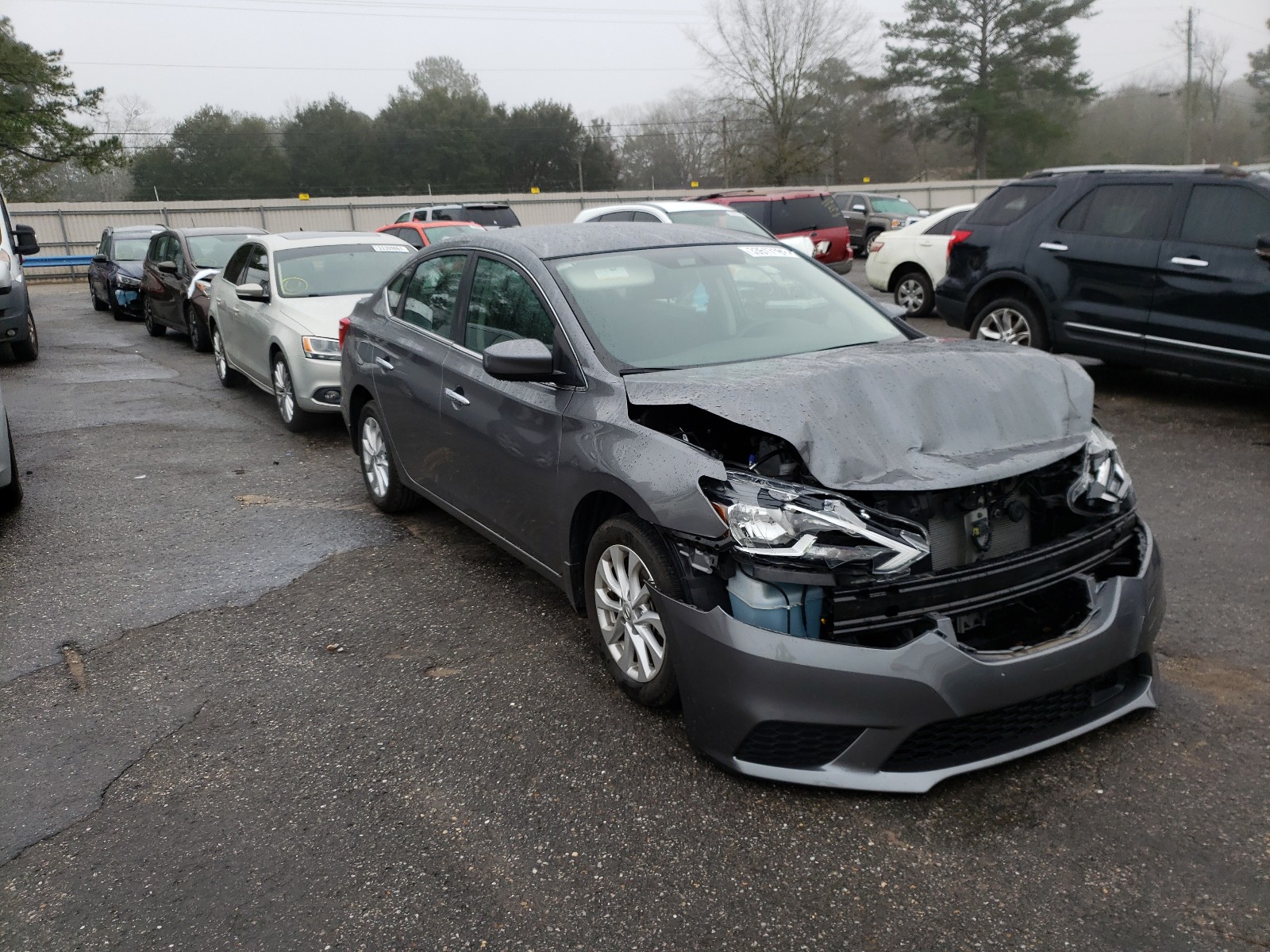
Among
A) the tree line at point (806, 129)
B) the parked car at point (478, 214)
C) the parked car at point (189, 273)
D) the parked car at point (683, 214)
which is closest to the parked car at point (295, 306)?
the parked car at point (189, 273)

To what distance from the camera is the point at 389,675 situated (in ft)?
13.3

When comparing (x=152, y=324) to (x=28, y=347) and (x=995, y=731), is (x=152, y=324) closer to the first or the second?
(x=28, y=347)

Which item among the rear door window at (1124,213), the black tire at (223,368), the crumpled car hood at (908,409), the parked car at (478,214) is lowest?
the black tire at (223,368)

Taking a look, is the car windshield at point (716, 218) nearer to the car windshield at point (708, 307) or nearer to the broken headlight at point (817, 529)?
the car windshield at point (708, 307)

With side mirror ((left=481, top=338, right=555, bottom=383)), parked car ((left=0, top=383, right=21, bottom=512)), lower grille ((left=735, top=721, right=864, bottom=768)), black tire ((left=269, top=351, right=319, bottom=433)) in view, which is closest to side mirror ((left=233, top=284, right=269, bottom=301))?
black tire ((left=269, top=351, right=319, bottom=433))

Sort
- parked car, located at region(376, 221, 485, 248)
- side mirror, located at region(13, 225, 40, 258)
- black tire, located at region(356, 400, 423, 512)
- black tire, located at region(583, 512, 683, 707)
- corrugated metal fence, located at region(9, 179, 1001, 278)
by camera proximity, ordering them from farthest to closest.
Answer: corrugated metal fence, located at region(9, 179, 1001, 278) → parked car, located at region(376, 221, 485, 248) → side mirror, located at region(13, 225, 40, 258) → black tire, located at region(356, 400, 423, 512) → black tire, located at region(583, 512, 683, 707)

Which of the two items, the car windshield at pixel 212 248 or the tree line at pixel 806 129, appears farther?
the tree line at pixel 806 129

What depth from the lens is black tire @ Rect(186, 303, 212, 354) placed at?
13305 mm

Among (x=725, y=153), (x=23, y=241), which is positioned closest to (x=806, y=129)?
(x=725, y=153)

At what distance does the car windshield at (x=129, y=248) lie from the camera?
1823 centimetres

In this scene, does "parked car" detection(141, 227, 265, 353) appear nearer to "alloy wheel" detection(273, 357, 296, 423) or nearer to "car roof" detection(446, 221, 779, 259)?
"alloy wheel" detection(273, 357, 296, 423)

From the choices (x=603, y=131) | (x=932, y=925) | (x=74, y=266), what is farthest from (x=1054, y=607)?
(x=603, y=131)

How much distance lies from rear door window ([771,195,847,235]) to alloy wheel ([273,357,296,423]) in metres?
10.3

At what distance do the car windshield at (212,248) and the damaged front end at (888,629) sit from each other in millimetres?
12030
